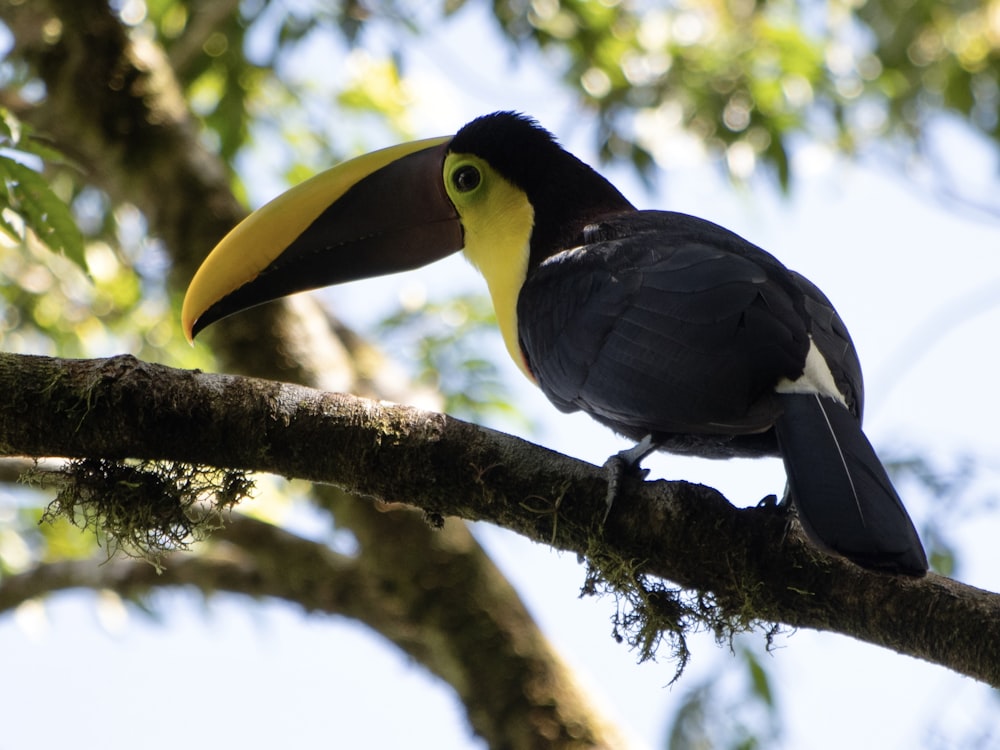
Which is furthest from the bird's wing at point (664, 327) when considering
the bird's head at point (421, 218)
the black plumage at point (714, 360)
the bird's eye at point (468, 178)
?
the bird's eye at point (468, 178)

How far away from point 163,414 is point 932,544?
11.7 feet

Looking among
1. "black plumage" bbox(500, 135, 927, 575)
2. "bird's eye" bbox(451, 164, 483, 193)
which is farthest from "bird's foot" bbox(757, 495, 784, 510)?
"bird's eye" bbox(451, 164, 483, 193)

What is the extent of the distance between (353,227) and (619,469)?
2.10 m

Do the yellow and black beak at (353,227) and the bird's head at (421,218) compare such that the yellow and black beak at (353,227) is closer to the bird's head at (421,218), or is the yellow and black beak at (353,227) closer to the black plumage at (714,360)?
the bird's head at (421,218)

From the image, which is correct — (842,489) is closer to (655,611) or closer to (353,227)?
(655,611)

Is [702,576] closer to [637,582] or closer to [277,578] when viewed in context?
[637,582]

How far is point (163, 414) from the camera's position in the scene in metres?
2.75

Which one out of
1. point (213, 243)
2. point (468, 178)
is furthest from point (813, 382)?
point (213, 243)

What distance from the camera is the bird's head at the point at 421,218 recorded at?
167 inches

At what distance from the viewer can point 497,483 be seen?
111 inches

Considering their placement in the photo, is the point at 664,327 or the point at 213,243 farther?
the point at 213,243

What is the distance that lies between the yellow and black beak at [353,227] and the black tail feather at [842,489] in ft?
6.81

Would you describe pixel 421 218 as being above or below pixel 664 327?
above

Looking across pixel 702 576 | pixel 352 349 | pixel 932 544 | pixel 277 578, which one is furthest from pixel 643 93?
pixel 702 576
